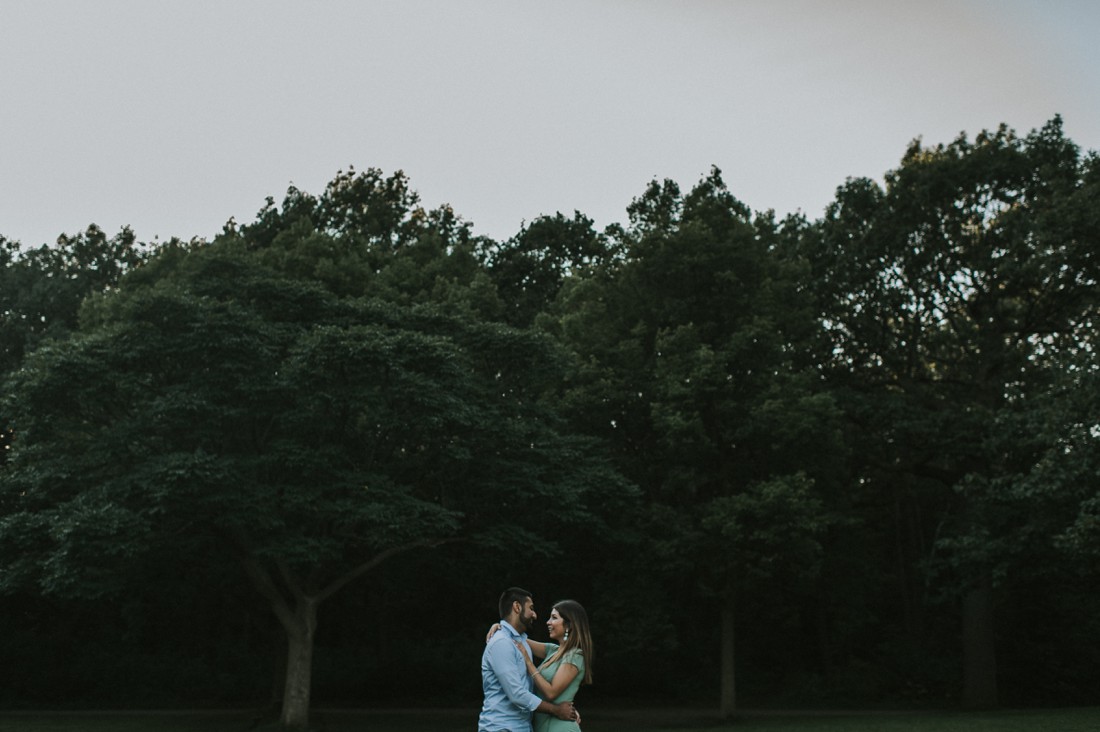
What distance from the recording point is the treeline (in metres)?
23.3

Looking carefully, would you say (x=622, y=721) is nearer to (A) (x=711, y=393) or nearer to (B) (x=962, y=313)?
(A) (x=711, y=393)

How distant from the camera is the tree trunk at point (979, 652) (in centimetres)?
3256

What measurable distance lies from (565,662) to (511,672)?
36 centimetres

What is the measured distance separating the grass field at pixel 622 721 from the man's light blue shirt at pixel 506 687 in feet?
58.9

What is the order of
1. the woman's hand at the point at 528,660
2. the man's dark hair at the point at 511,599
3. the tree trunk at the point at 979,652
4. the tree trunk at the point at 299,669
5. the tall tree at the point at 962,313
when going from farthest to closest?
the tree trunk at the point at 979,652
the tall tree at the point at 962,313
the tree trunk at the point at 299,669
the man's dark hair at the point at 511,599
the woman's hand at the point at 528,660

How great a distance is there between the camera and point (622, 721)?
29406mm

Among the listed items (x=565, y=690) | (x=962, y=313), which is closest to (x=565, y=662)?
(x=565, y=690)

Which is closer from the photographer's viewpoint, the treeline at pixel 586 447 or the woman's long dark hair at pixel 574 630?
the woman's long dark hair at pixel 574 630

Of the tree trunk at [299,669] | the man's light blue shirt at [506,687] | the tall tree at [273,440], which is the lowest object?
the tree trunk at [299,669]

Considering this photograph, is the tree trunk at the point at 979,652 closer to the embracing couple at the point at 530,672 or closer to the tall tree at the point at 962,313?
the tall tree at the point at 962,313

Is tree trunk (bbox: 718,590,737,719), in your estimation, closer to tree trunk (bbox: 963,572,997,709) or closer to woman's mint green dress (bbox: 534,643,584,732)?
tree trunk (bbox: 963,572,997,709)

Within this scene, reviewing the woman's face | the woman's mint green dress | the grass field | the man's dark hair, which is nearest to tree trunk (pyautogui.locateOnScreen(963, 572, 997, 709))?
the grass field

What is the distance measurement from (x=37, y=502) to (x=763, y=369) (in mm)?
19297

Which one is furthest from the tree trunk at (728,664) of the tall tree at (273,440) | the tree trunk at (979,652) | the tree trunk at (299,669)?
the tree trunk at (299,669)
